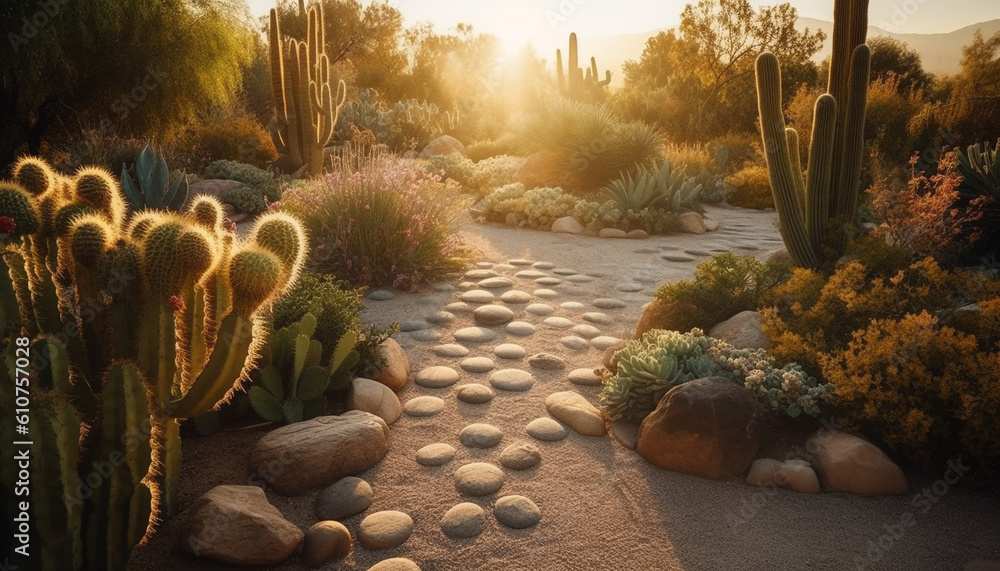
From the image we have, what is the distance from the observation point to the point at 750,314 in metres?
4.25

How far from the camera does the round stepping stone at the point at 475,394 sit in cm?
372

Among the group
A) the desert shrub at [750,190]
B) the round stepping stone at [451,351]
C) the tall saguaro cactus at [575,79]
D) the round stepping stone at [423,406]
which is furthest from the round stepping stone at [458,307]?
the tall saguaro cactus at [575,79]

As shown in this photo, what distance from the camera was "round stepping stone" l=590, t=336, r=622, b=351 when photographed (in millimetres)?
4609

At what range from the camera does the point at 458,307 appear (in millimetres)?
5473

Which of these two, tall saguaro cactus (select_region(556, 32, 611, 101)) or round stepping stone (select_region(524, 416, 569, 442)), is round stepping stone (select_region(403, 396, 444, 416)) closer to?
round stepping stone (select_region(524, 416, 569, 442))

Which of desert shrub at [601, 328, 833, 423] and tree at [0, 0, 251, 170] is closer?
desert shrub at [601, 328, 833, 423]

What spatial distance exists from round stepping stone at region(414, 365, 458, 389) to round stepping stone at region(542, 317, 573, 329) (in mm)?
1225

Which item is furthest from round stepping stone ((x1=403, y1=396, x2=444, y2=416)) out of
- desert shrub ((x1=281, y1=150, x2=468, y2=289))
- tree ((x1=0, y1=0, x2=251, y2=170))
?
tree ((x1=0, y1=0, x2=251, y2=170))

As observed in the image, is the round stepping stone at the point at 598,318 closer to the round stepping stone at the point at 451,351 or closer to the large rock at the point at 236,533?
the round stepping stone at the point at 451,351

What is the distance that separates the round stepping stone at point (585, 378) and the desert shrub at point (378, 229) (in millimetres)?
2386

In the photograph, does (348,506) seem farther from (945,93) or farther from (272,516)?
(945,93)

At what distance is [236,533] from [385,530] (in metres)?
0.59

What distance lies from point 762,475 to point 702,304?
1804 mm

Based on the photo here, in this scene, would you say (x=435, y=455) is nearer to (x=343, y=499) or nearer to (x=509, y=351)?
(x=343, y=499)
